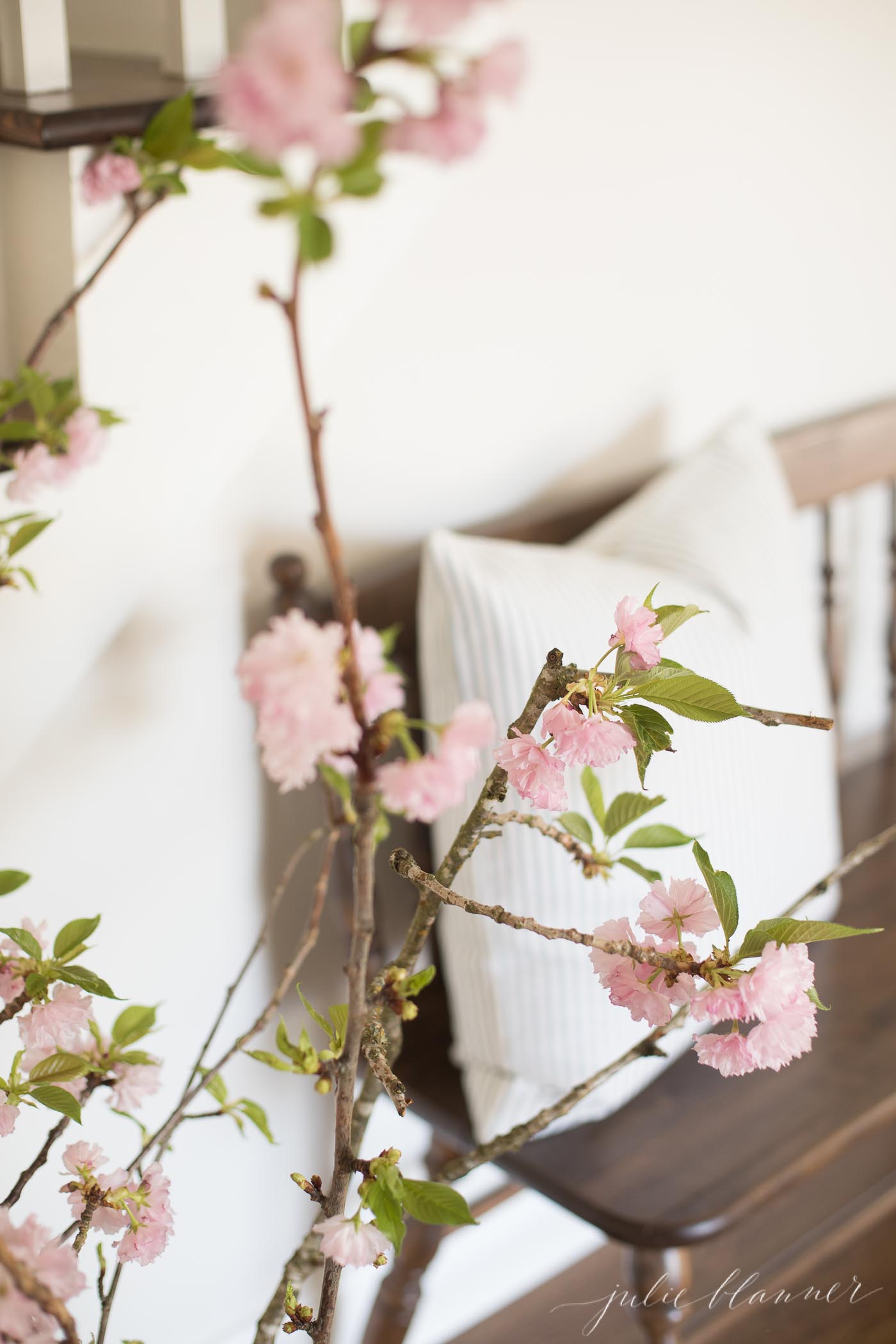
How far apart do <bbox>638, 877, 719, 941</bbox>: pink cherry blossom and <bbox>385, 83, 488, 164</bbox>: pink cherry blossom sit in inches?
10.2

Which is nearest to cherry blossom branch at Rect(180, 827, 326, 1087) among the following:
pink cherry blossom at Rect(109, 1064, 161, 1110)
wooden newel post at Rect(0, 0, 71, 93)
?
pink cherry blossom at Rect(109, 1064, 161, 1110)

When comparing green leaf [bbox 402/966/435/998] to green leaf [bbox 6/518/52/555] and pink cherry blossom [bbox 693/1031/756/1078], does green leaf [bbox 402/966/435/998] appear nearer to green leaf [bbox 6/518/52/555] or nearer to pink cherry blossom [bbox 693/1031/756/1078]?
pink cherry blossom [bbox 693/1031/756/1078]

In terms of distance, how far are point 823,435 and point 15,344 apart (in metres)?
0.86

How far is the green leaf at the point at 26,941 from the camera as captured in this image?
45 cm

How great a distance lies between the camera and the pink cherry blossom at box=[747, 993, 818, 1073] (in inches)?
14.6

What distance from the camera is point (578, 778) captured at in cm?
80

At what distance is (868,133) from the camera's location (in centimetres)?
139

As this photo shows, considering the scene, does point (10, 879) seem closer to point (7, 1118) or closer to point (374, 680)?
point (7, 1118)

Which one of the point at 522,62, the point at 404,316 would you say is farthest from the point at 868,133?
the point at 522,62

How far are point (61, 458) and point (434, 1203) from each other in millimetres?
380

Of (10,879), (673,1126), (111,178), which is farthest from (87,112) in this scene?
(673,1126)

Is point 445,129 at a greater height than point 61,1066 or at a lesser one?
greater

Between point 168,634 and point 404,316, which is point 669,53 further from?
point 168,634

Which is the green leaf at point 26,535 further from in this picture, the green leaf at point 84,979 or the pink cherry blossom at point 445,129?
the pink cherry blossom at point 445,129
